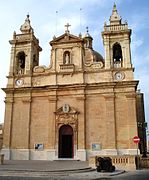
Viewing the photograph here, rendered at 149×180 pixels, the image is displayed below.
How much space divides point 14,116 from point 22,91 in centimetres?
250

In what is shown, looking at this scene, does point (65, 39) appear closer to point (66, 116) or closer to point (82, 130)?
point (66, 116)

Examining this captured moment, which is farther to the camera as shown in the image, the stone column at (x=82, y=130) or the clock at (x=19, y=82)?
the clock at (x=19, y=82)

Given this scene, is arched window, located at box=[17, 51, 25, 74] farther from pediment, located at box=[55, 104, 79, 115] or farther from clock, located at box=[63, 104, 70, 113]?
clock, located at box=[63, 104, 70, 113]

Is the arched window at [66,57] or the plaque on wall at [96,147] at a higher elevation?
the arched window at [66,57]

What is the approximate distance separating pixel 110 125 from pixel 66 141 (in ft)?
14.5

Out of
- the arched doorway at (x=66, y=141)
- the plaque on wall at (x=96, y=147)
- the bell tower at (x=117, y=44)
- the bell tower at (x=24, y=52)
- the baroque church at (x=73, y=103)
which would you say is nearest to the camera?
the plaque on wall at (x=96, y=147)

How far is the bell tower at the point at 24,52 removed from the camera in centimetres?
2653

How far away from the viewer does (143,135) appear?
32.8m

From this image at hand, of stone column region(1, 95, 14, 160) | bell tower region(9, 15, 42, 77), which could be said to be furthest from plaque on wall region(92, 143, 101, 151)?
bell tower region(9, 15, 42, 77)

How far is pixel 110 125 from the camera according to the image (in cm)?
2266

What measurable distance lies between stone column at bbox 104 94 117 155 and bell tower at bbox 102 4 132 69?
3341mm

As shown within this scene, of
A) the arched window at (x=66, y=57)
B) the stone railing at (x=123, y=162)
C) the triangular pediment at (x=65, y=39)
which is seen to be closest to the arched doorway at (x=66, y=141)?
the arched window at (x=66, y=57)

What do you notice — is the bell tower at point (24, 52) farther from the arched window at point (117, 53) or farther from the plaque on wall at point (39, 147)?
the arched window at point (117, 53)

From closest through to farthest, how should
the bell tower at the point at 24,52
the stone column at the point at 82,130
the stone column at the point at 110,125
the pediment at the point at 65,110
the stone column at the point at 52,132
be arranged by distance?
the stone column at the point at 110,125
the stone column at the point at 82,130
the stone column at the point at 52,132
the pediment at the point at 65,110
the bell tower at the point at 24,52
